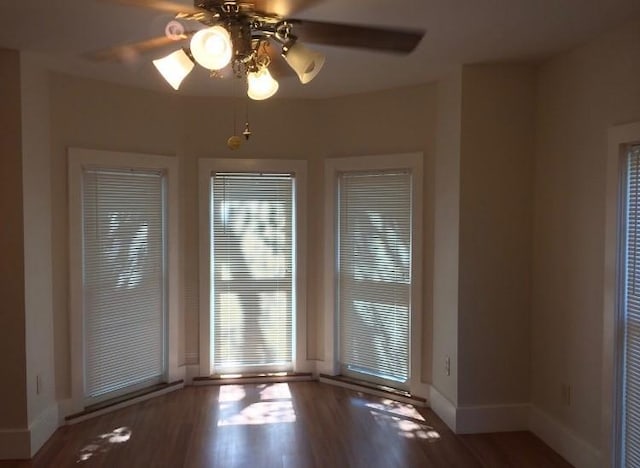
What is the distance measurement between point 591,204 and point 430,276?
4.42 feet

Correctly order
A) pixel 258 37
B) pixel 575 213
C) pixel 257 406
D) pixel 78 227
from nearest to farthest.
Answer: pixel 258 37
pixel 575 213
pixel 78 227
pixel 257 406

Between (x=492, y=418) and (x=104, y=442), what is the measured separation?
260 cm

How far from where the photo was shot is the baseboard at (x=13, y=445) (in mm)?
3305

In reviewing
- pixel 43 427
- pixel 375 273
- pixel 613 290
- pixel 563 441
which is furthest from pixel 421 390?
pixel 43 427

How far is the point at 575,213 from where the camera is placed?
3270 millimetres

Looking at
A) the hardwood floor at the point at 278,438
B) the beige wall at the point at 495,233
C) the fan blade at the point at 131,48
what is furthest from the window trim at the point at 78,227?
the beige wall at the point at 495,233

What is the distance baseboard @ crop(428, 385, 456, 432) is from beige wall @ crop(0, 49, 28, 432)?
2.76 meters

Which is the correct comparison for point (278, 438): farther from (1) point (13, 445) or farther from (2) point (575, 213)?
(2) point (575, 213)

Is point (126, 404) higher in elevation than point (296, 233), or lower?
lower

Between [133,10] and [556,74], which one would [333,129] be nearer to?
[556,74]

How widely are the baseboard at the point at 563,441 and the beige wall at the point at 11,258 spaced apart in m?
3.30

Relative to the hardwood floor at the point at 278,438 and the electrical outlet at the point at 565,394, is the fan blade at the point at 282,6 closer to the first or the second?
the hardwood floor at the point at 278,438

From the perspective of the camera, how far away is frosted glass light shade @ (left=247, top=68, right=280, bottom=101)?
2.28 metres

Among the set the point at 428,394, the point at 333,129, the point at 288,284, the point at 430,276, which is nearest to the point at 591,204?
the point at 430,276
